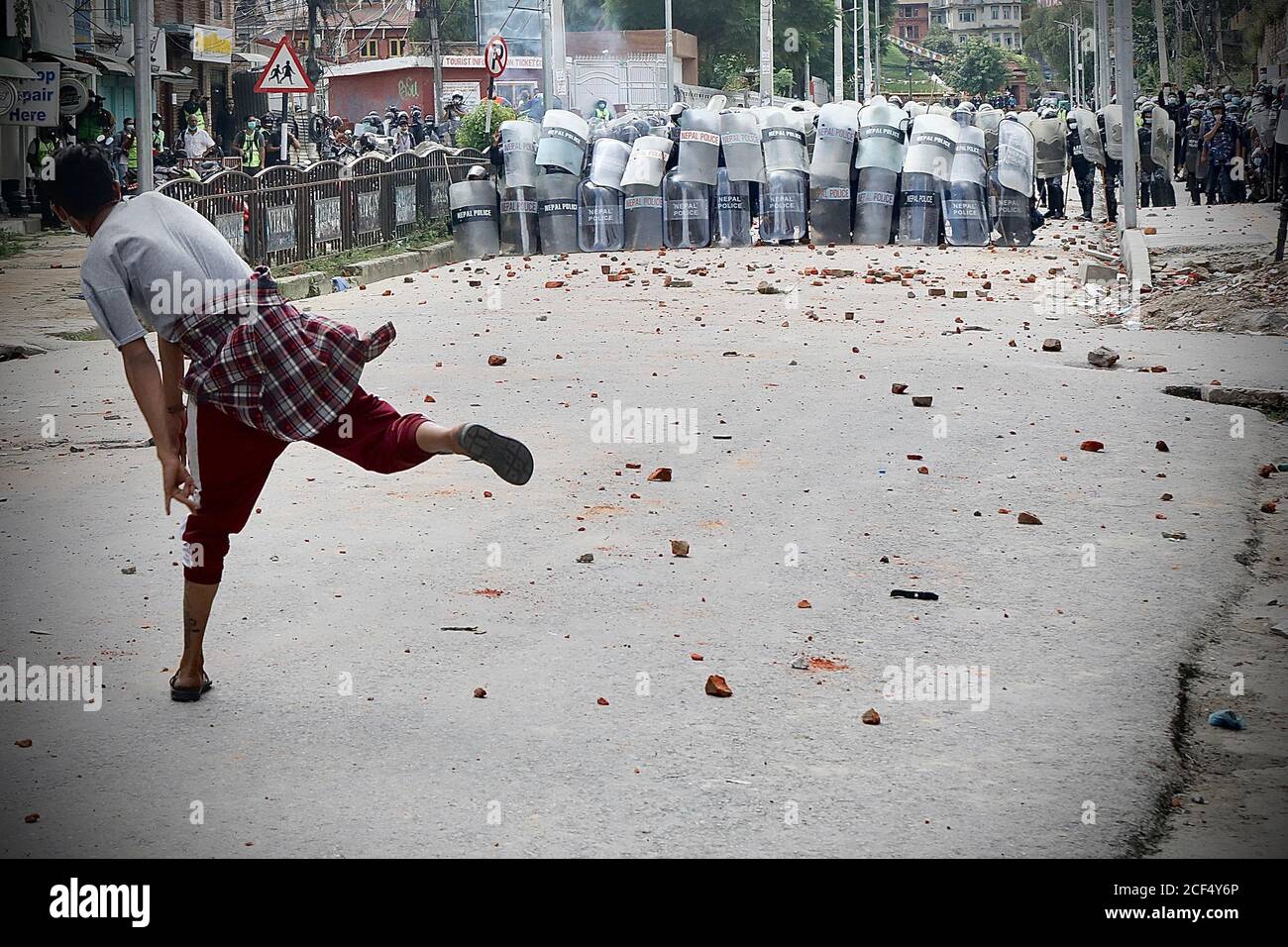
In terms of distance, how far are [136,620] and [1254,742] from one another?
3.56 m

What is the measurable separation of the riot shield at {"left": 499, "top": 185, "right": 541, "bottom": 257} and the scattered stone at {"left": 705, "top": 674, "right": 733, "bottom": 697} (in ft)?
56.0

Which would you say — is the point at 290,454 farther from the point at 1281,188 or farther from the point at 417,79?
the point at 417,79

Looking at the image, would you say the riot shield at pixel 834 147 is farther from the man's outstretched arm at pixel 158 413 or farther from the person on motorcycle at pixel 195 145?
the person on motorcycle at pixel 195 145

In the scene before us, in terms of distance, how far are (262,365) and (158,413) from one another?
32cm

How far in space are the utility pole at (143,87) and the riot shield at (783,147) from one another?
12.7m

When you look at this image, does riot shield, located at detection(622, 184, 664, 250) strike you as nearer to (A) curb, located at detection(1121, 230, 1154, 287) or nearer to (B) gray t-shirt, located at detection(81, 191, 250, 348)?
(A) curb, located at detection(1121, 230, 1154, 287)

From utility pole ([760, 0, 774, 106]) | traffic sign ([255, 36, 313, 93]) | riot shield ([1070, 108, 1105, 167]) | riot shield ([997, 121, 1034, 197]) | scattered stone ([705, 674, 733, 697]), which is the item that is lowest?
scattered stone ([705, 674, 733, 697])

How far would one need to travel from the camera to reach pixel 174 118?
4434 centimetres

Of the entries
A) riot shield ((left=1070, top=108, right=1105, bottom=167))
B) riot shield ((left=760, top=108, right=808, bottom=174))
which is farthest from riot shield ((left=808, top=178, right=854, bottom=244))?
riot shield ((left=1070, top=108, right=1105, bottom=167))

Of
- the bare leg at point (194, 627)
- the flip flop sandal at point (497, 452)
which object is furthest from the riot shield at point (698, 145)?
the bare leg at point (194, 627)

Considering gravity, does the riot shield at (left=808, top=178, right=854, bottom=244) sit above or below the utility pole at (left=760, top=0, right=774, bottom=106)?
below

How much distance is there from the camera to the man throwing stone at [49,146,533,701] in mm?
4324

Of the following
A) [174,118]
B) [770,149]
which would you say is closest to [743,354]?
[770,149]

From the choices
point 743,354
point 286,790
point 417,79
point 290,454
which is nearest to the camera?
point 286,790
